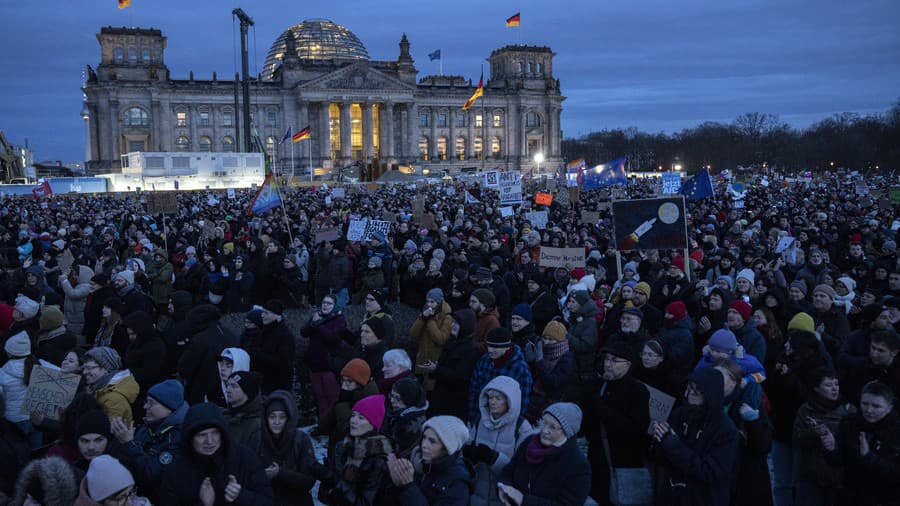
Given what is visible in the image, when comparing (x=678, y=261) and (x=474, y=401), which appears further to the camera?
(x=678, y=261)

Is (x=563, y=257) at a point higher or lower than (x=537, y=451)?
higher

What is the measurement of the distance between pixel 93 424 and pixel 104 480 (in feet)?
2.87

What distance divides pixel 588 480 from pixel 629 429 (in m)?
1.13

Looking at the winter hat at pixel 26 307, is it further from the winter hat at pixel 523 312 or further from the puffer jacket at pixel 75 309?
the winter hat at pixel 523 312

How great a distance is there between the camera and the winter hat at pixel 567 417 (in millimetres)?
A: 4164

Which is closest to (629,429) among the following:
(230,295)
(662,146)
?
(230,295)

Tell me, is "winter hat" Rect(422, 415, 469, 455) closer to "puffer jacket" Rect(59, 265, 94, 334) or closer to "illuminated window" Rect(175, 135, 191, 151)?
"puffer jacket" Rect(59, 265, 94, 334)

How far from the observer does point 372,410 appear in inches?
170

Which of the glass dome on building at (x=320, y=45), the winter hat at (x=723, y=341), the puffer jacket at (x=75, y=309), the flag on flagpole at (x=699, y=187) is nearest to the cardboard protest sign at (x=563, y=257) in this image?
the winter hat at (x=723, y=341)

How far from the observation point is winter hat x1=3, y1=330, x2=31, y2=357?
5.80 meters

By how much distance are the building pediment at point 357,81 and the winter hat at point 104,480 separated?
78184mm

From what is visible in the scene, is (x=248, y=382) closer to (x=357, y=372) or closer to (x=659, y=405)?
(x=357, y=372)

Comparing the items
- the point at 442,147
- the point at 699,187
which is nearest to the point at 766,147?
the point at 442,147

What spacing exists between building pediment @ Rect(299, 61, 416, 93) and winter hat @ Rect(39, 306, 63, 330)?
74.6 metres
